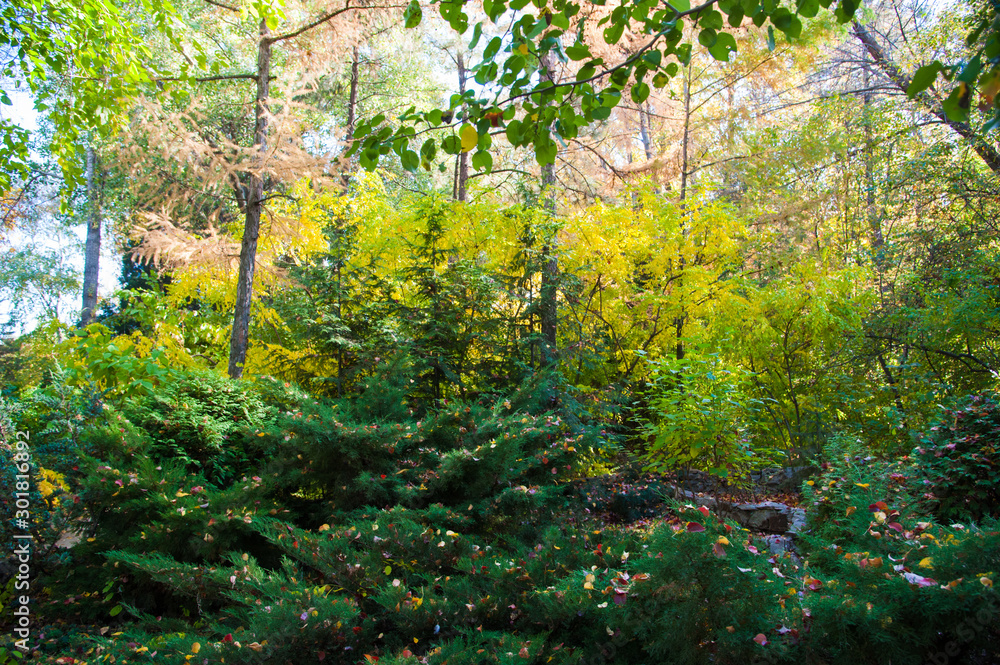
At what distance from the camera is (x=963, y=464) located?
280cm

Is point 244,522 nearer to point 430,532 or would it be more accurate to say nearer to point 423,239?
point 430,532

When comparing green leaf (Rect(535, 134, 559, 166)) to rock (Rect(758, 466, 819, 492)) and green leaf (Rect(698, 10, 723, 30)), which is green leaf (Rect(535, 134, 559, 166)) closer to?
green leaf (Rect(698, 10, 723, 30))

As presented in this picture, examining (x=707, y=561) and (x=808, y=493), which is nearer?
(x=707, y=561)

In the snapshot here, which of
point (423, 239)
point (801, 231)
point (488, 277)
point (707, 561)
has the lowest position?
point (707, 561)

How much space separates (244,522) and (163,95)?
443cm

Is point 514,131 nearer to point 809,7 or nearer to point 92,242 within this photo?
point 809,7

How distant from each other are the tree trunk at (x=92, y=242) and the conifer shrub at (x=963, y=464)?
15.9 meters

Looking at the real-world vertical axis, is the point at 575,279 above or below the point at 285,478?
above

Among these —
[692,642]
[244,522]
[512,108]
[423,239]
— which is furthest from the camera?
[423,239]

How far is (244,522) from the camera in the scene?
2881mm

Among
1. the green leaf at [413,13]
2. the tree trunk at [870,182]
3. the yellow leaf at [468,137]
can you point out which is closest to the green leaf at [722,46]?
the yellow leaf at [468,137]

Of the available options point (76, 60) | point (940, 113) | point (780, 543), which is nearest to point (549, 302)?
point (780, 543)

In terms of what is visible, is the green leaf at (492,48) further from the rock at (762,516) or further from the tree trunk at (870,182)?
the tree trunk at (870,182)

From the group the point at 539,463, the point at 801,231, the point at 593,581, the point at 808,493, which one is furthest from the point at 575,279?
the point at 801,231
